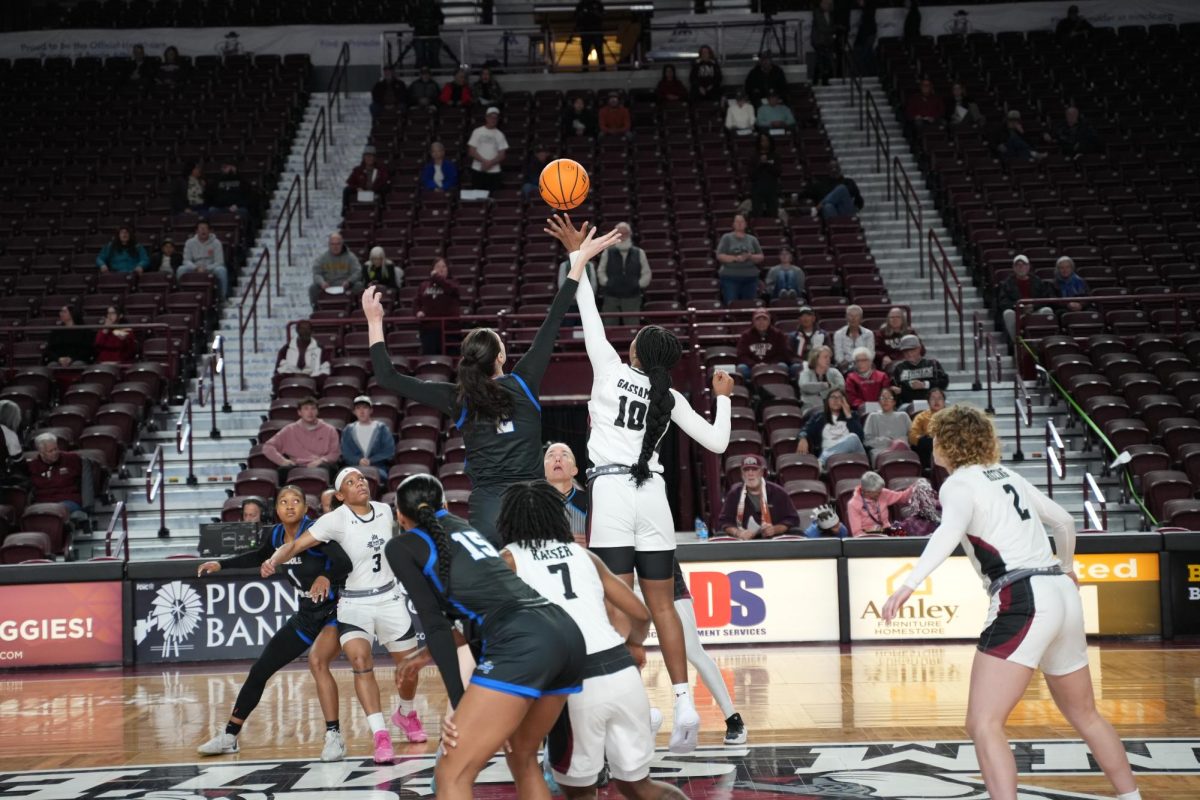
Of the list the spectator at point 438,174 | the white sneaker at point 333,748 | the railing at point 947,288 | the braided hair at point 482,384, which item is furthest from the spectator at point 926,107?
the braided hair at point 482,384

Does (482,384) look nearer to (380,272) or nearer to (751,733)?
(751,733)

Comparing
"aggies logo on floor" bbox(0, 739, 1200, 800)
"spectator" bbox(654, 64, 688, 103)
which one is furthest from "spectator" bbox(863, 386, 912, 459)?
"spectator" bbox(654, 64, 688, 103)

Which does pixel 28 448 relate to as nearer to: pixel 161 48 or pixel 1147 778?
pixel 1147 778

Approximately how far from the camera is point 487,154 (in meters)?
20.8

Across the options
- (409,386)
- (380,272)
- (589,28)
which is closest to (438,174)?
(380,272)

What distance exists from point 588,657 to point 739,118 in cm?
1823

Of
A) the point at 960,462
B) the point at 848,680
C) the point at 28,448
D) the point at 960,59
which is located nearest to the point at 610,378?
the point at 960,462

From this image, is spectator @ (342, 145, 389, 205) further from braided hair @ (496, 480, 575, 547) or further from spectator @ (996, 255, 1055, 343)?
braided hair @ (496, 480, 575, 547)

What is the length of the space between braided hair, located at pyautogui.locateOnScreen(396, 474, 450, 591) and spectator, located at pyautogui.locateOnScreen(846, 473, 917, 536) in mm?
6929

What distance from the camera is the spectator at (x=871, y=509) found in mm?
11852

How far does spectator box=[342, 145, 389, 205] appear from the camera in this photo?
20.5 meters

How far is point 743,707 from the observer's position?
8.58 m

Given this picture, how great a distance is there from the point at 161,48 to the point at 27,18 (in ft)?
10.2

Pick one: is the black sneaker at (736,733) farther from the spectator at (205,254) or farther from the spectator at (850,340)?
the spectator at (205,254)
